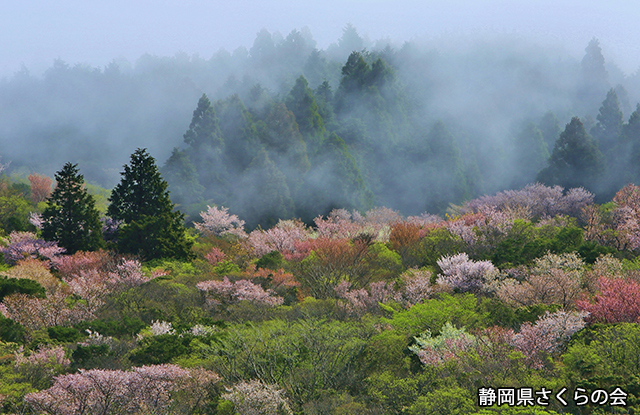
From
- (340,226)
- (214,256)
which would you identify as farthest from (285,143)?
(214,256)

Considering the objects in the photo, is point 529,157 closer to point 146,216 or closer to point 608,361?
point 146,216

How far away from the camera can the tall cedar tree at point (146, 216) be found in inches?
1126

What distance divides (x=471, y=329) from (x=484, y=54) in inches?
3214

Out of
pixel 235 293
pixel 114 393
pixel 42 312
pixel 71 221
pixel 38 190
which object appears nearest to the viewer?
pixel 114 393

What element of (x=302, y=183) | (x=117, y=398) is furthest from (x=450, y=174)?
(x=117, y=398)

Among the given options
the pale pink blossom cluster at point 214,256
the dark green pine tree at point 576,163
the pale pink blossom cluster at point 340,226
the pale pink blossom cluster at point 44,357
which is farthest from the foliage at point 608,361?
the dark green pine tree at point 576,163

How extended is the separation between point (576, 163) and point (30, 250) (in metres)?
42.8

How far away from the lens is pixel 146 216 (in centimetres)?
2894

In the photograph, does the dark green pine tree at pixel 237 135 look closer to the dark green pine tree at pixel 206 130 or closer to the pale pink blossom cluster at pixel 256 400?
the dark green pine tree at pixel 206 130

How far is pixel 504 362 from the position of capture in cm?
1290

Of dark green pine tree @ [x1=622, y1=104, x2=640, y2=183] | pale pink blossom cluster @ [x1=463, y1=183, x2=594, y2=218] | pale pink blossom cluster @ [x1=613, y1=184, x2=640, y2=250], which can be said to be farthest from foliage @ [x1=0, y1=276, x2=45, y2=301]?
dark green pine tree @ [x1=622, y1=104, x2=640, y2=183]

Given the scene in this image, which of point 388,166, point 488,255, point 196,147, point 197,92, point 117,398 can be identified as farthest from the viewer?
point 197,92

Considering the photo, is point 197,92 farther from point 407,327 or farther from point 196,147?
point 407,327

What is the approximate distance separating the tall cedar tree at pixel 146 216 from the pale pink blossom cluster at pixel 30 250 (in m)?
3.05
